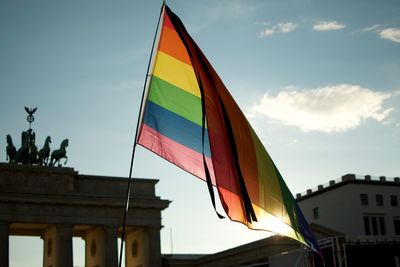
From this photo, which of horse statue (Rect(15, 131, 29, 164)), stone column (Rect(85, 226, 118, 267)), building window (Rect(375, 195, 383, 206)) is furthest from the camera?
building window (Rect(375, 195, 383, 206))

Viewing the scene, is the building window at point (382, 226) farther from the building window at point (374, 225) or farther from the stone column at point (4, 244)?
the stone column at point (4, 244)

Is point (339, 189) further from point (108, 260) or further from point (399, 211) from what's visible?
point (108, 260)

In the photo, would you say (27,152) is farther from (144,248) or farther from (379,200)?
(379,200)

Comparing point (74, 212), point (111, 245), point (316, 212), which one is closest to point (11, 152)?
point (74, 212)

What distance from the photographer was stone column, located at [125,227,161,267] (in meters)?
53.6

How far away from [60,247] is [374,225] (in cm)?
3468

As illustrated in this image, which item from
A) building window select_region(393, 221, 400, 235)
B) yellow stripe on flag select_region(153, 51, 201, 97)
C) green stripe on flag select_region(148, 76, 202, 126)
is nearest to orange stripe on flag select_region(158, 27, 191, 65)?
yellow stripe on flag select_region(153, 51, 201, 97)

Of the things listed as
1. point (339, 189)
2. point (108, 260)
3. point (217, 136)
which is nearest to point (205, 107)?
point (217, 136)

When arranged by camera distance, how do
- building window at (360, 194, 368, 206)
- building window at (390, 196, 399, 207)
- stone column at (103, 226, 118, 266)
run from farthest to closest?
building window at (390, 196, 399, 207) → building window at (360, 194, 368, 206) → stone column at (103, 226, 118, 266)

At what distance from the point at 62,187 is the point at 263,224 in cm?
4504

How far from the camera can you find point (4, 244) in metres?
49.0

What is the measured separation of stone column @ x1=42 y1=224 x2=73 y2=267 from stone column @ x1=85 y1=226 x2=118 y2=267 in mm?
3073

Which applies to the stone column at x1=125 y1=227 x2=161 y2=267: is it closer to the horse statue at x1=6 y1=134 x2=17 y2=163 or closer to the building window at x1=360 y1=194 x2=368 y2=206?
the horse statue at x1=6 y1=134 x2=17 y2=163

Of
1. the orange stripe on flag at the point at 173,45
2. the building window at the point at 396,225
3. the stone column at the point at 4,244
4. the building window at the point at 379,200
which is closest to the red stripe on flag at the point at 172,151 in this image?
the orange stripe on flag at the point at 173,45
